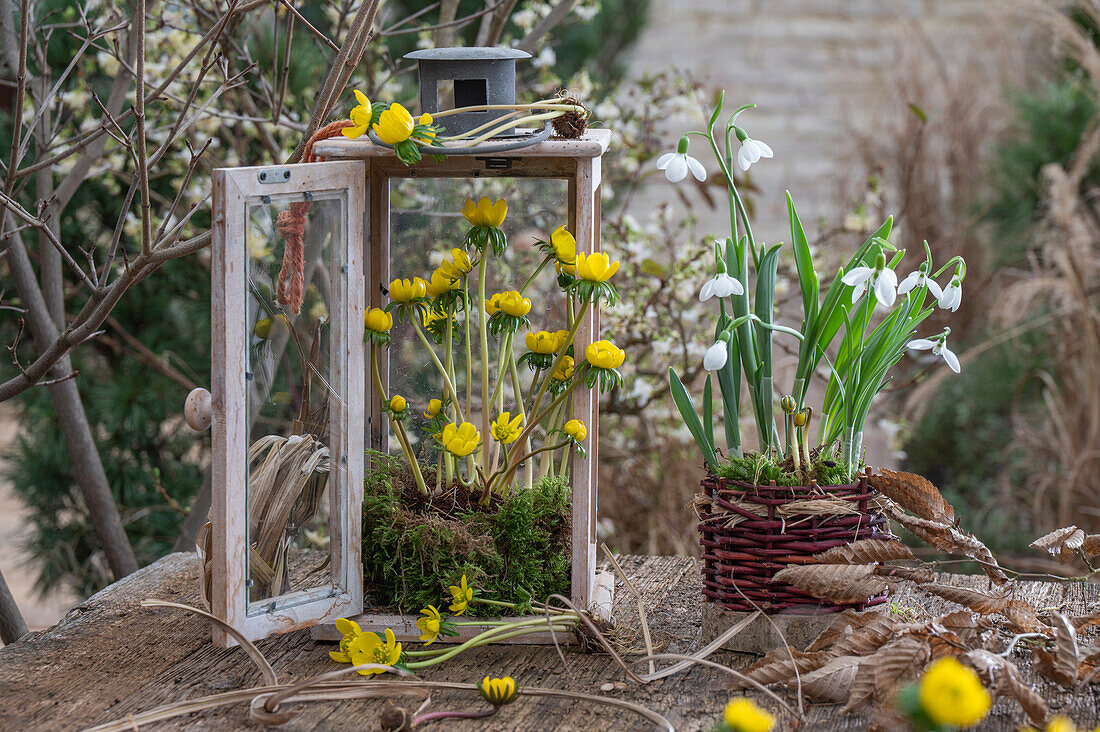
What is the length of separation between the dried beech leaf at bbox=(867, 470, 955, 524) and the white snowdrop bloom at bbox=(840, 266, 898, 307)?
0.67 feet

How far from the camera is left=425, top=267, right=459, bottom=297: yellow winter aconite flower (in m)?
1.14

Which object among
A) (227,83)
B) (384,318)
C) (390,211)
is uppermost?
(227,83)

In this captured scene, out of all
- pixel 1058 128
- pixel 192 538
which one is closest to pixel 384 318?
pixel 192 538

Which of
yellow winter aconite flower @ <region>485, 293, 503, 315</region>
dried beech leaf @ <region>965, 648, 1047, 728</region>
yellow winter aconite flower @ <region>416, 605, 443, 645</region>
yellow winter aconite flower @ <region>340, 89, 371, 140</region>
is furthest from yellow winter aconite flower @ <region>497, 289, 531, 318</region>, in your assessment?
dried beech leaf @ <region>965, 648, 1047, 728</region>

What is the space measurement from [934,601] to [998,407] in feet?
6.23

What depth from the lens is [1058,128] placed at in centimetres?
294

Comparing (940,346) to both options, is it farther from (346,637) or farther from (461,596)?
(346,637)

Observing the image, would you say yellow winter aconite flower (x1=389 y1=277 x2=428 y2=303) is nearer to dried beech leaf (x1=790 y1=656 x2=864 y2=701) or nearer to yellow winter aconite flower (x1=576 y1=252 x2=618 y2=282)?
yellow winter aconite flower (x1=576 y1=252 x2=618 y2=282)

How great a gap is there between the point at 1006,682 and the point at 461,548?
0.55 meters

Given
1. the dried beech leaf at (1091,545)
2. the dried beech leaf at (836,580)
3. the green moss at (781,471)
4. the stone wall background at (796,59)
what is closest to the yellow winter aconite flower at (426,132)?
the green moss at (781,471)

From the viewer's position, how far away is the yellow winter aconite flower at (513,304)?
43.3 inches

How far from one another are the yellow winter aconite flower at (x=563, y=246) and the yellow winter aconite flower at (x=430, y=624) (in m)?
0.41

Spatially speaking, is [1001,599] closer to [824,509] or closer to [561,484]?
[824,509]

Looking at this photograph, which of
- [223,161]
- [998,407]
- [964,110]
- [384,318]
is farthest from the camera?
[964,110]
